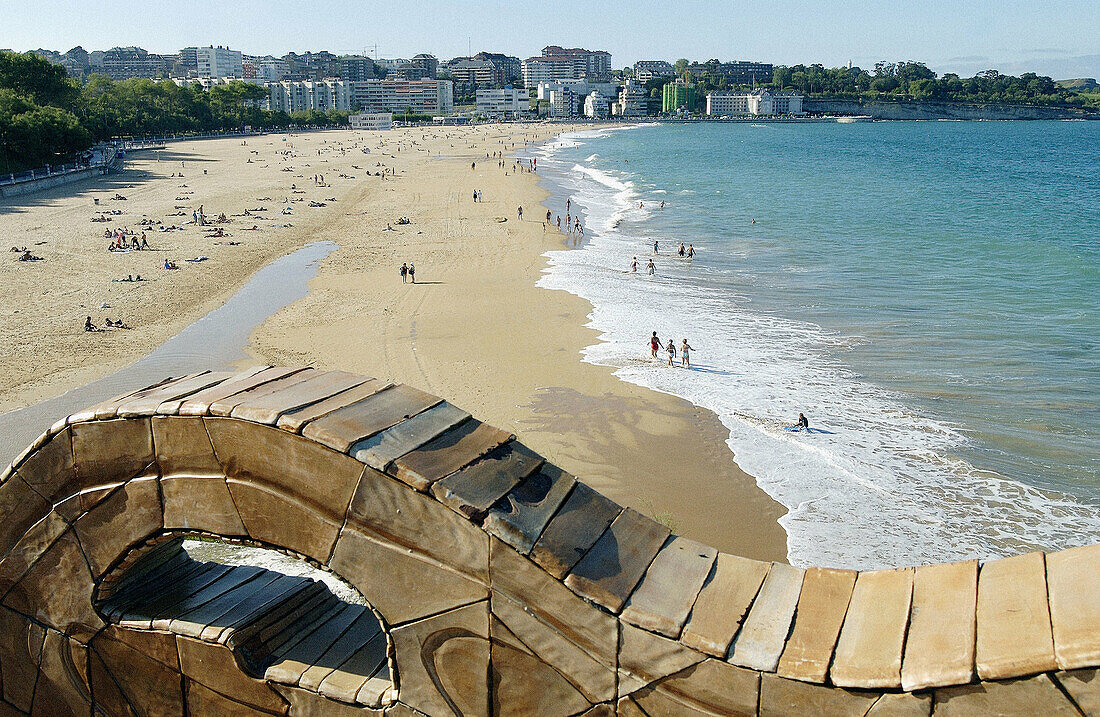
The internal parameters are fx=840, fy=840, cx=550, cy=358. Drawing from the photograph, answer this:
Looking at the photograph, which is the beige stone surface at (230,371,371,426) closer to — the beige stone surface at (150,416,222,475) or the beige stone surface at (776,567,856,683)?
the beige stone surface at (150,416,222,475)

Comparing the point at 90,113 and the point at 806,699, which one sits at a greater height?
the point at 90,113

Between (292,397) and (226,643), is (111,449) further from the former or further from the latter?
(226,643)

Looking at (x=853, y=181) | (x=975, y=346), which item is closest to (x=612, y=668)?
(x=975, y=346)

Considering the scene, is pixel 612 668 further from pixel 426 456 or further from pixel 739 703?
pixel 426 456

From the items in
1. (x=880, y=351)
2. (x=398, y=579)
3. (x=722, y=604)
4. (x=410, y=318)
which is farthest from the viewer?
(x=410, y=318)

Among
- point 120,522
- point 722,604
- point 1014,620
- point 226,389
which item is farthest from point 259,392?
point 1014,620

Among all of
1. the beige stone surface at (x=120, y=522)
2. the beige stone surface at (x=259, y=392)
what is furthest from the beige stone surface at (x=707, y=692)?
the beige stone surface at (x=120, y=522)

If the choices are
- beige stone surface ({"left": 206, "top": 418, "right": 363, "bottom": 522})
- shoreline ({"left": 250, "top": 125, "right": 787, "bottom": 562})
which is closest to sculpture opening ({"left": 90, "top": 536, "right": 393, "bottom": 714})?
beige stone surface ({"left": 206, "top": 418, "right": 363, "bottom": 522})
